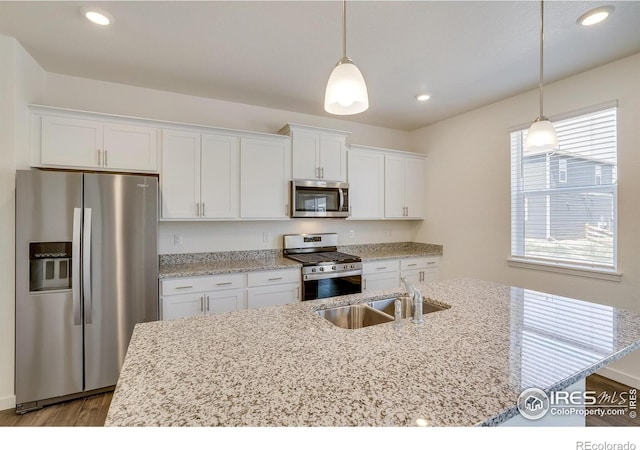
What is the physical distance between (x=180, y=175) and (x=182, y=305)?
46.9 inches

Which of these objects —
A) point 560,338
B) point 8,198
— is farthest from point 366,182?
point 8,198

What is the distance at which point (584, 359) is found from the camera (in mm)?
1096

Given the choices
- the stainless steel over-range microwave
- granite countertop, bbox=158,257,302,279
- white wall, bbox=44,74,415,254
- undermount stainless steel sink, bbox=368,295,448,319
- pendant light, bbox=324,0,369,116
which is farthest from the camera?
the stainless steel over-range microwave

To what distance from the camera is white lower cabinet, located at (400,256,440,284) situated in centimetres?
382

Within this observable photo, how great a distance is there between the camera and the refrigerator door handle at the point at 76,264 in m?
2.20

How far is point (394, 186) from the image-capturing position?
407 cm

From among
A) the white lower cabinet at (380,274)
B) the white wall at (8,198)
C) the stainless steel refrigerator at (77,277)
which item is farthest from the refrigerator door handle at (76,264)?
the white lower cabinet at (380,274)

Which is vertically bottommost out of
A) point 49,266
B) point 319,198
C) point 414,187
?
point 49,266

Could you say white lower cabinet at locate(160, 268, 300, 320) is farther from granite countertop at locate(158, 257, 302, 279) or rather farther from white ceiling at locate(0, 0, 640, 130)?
white ceiling at locate(0, 0, 640, 130)

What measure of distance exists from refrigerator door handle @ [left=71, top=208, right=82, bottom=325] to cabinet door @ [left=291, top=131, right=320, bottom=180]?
76.6 inches

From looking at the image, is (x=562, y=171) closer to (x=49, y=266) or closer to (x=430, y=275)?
(x=430, y=275)

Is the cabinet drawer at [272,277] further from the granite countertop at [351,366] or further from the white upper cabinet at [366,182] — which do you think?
the granite countertop at [351,366]

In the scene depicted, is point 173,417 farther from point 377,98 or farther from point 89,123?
point 377,98

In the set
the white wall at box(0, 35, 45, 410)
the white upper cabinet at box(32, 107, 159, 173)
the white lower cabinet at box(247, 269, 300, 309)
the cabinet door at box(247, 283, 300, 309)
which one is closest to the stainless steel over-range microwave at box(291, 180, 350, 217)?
the white lower cabinet at box(247, 269, 300, 309)
